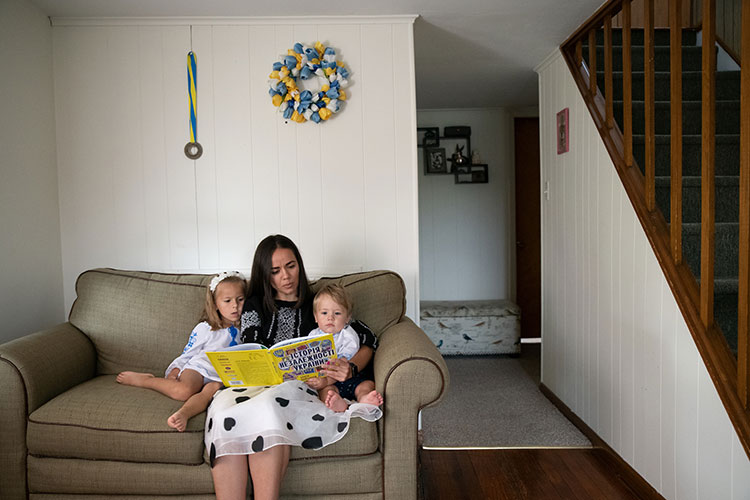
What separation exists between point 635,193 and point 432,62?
1.80 meters

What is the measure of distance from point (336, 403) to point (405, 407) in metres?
0.24

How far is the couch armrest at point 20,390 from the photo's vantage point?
6.54 feet

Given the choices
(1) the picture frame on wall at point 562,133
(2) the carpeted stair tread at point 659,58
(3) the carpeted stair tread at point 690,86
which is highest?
(2) the carpeted stair tread at point 659,58

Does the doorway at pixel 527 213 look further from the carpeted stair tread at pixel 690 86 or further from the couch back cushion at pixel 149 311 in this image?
the couch back cushion at pixel 149 311

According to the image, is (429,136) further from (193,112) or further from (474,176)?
(193,112)

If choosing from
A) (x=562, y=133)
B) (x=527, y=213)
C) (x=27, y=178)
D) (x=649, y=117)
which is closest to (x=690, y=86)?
(x=562, y=133)

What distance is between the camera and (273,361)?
1.95 m

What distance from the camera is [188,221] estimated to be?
9.97 feet

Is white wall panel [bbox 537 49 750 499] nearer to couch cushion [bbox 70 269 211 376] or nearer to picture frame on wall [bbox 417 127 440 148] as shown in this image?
picture frame on wall [bbox 417 127 440 148]

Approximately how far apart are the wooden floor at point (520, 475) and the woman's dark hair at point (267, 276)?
988 mm

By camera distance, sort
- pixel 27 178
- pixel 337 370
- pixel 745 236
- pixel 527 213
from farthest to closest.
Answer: pixel 527 213, pixel 27 178, pixel 337 370, pixel 745 236

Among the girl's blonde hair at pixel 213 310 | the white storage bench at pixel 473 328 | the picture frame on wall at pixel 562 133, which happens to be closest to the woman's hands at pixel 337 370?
the girl's blonde hair at pixel 213 310

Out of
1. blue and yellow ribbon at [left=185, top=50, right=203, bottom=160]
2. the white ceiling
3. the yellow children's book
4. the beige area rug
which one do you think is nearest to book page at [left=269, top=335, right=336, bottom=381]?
the yellow children's book

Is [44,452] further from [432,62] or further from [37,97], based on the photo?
[432,62]
